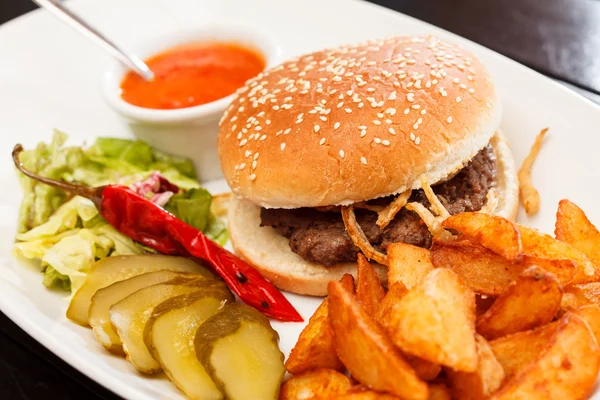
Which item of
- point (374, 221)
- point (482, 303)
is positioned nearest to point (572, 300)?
point (482, 303)

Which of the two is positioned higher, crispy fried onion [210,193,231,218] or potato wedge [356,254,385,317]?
potato wedge [356,254,385,317]

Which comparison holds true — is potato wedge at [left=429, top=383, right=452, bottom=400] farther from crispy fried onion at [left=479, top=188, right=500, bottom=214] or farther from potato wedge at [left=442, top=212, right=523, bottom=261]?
crispy fried onion at [left=479, top=188, right=500, bottom=214]

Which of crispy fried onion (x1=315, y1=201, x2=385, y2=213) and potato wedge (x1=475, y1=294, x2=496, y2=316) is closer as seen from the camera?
potato wedge (x1=475, y1=294, x2=496, y2=316)

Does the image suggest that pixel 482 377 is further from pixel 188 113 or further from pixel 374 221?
pixel 188 113

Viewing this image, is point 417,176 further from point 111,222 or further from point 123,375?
point 111,222

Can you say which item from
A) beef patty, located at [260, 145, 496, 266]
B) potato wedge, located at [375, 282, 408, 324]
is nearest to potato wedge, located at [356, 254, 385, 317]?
potato wedge, located at [375, 282, 408, 324]

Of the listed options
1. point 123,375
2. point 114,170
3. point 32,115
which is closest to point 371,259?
point 123,375
